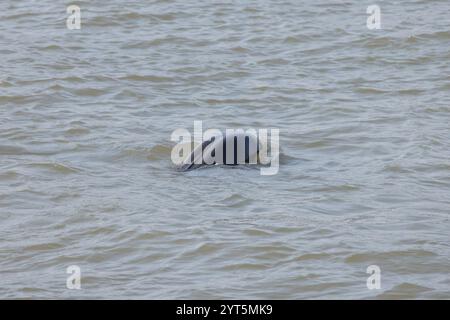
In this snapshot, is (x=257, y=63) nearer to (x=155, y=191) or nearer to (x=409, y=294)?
(x=155, y=191)

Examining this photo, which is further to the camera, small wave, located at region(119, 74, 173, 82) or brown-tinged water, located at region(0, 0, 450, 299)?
small wave, located at region(119, 74, 173, 82)

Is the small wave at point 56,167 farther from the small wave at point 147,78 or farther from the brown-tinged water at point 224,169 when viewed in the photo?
the small wave at point 147,78

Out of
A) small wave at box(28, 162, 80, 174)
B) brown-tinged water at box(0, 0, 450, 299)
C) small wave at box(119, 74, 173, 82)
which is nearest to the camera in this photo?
brown-tinged water at box(0, 0, 450, 299)

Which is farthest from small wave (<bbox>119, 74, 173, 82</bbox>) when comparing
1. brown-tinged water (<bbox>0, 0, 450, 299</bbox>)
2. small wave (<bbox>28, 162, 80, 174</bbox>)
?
small wave (<bbox>28, 162, 80, 174</bbox>)

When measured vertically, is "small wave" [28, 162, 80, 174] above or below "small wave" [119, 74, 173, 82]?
below

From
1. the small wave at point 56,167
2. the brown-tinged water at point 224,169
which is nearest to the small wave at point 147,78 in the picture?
the brown-tinged water at point 224,169

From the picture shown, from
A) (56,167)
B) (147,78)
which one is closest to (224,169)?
(56,167)

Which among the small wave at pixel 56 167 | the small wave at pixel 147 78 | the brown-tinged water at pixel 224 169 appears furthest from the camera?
the small wave at pixel 147 78

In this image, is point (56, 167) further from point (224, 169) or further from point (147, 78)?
point (147, 78)

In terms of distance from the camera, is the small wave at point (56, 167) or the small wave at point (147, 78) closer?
the small wave at point (56, 167)

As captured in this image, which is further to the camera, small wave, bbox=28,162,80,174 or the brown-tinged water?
small wave, bbox=28,162,80,174

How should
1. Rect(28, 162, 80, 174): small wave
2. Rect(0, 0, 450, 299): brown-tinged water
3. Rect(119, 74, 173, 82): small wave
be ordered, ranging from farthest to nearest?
Rect(119, 74, 173, 82): small wave, Rect(28, 162, 80, 174): small wave, Rect(0, 0, 450, 299): brown-tinged water

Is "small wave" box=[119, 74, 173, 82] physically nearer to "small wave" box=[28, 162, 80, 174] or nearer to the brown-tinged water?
the brown-tinged water
